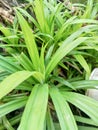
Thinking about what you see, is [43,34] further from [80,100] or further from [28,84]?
[80,100]

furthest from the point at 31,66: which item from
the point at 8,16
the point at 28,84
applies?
the point at 8,16

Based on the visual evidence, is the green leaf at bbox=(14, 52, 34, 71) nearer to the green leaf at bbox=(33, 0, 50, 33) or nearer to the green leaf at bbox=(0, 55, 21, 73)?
the green leaf at bbox=(0, 55, 21, 73)

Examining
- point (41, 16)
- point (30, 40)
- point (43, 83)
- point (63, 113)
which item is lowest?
point (63, 113)

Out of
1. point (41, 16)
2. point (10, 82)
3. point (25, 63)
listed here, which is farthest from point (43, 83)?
point (41, 16)

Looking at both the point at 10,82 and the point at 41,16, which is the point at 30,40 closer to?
the point at 10,82

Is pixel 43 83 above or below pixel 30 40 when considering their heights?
below

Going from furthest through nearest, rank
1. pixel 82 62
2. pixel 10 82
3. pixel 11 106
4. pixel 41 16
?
pixel 41 16 < pixel 82 62 < pixel 11 106 < pixel 10 82
